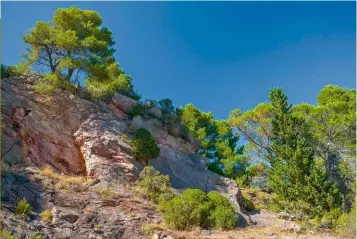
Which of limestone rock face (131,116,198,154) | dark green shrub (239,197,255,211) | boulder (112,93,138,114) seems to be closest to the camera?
dark green shrub (239,197,255,211)

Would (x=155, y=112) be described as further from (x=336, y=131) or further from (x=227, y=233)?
(x=336, y=131)

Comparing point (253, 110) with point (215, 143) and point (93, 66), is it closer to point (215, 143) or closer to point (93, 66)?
point (215, 143)

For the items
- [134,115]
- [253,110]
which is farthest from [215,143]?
[134,115]

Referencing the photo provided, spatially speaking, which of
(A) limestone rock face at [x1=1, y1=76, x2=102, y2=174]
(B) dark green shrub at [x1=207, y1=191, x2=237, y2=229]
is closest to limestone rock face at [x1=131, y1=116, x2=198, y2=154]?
(A) limestone rock face at [x1=1, y1=76, x2=102, y2=174]

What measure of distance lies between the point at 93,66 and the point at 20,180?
369 inches

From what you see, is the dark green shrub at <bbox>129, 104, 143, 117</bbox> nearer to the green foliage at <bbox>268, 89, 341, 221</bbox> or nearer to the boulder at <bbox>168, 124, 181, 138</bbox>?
the boulder at <bbox>168, 124, 181, 138</bbox>

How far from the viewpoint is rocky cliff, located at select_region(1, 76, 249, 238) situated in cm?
1505

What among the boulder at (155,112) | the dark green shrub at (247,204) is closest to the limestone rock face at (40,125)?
the boulder at (155,112)

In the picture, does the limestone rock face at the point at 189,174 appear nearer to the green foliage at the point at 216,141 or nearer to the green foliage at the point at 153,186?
the green foliage at the point at 153,186

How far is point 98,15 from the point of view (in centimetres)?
2723

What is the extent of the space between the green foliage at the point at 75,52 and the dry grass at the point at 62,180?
6.10m

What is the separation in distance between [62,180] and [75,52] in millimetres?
9017

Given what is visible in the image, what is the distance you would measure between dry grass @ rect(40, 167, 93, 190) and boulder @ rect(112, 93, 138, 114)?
675 cm

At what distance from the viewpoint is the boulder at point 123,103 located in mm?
24328
